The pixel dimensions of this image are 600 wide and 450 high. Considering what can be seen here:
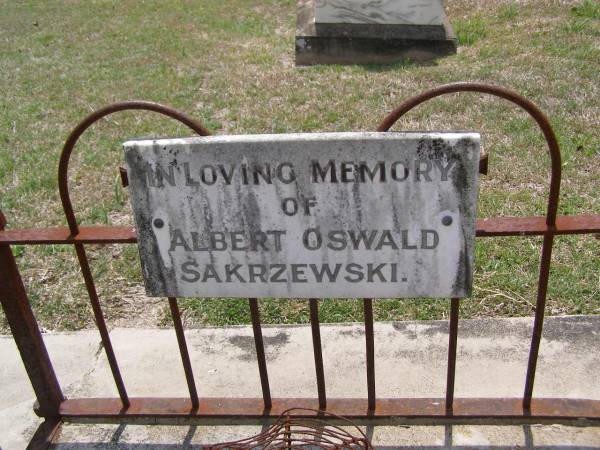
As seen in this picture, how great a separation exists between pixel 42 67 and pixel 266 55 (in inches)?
111

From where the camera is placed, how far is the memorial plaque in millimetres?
1709

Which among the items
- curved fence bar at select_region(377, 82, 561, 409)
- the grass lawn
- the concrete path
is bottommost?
the concrete path

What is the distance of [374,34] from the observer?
7438mm

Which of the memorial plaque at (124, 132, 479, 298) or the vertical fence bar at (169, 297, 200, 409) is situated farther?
the vertical fence bar at (169, 297, 200, 409)

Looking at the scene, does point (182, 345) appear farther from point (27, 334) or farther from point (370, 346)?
point (370, 346)

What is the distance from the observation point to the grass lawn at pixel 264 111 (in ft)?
10.4

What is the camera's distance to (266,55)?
773 centimetres

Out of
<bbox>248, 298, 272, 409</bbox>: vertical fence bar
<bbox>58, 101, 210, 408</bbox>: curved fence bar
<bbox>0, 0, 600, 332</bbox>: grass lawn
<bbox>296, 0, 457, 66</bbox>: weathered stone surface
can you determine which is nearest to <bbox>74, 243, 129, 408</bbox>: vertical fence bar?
<bbox>58, 101, 210, 408</bbox>: curved fence bar

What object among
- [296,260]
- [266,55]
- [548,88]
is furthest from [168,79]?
[296,260]

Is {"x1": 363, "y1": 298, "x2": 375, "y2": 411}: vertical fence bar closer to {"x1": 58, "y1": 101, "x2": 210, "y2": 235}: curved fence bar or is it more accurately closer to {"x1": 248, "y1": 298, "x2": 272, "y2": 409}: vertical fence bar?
{"x1": 248, "y1": 298, "x2": 272, "y2": 409}: vertical fence bar

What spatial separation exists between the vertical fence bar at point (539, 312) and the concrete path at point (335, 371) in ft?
0.56

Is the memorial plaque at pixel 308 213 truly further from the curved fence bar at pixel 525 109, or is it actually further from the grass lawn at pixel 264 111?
the grass lawn at pixel 264 111

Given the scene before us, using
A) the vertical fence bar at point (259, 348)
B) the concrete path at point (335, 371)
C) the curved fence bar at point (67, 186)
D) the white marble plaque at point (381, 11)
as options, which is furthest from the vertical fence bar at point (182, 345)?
the white marble plaque at point (381, 11)

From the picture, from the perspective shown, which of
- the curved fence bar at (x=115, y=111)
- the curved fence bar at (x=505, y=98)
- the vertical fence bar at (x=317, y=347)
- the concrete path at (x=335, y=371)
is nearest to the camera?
the curved fence bar at (x=505, y=98)
